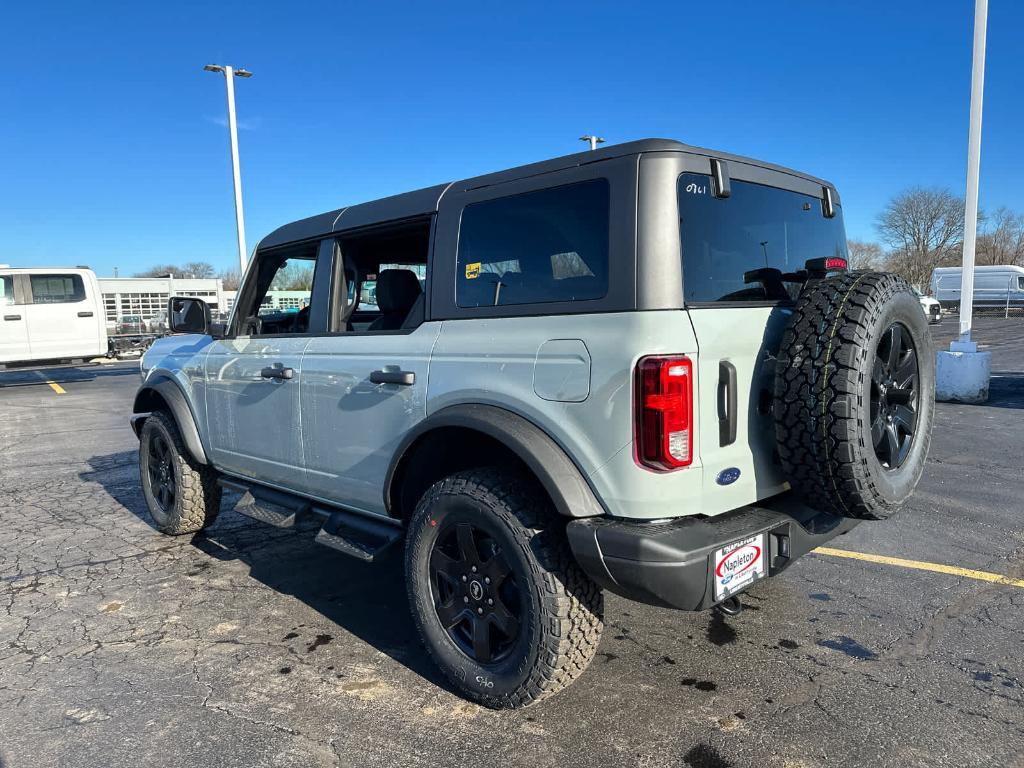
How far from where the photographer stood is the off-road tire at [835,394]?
2412 millimetres

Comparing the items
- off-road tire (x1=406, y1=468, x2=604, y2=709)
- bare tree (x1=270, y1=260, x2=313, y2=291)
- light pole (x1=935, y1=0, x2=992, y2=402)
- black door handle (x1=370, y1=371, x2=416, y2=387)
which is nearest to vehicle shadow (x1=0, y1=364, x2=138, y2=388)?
bare tree (x1=270, y1=260, x2=313, y2=291)

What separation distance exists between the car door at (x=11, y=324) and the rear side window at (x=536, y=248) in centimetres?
1526

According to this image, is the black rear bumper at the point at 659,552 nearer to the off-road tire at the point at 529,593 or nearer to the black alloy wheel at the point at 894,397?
the off-road tire at the point at 529,593

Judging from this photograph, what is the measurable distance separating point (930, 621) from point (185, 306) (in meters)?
4.53

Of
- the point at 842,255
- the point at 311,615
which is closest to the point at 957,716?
the point at 842,255

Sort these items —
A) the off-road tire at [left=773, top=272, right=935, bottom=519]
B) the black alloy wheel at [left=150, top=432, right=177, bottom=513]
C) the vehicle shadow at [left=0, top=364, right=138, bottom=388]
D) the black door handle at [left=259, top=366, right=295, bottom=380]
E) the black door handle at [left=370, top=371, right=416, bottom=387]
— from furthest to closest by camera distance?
the vehicle shadow at [left=0, top=364, right=138, bottom=388] → the black alloy wheel at [left=150, top=432, right=177, bottom=513] → the black door handle at [left=259, top=366, right=295, bottom=380] → the black door handle at [left=370, top=371, right=416, bottom=387] → the off-road tire at [left=773, top=272, right=935, bottom=519]

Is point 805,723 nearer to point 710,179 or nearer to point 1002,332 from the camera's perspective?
point 710,179

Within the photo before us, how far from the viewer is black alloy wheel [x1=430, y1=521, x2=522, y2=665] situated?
274 centimetres

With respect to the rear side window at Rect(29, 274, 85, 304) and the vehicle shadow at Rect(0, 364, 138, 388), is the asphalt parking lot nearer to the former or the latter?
the rear side window at Rect(29, 274, 85, 304)

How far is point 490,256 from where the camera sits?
2.95m

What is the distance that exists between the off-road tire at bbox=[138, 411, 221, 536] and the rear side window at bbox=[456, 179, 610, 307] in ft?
9.32

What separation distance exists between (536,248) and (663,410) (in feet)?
2.81

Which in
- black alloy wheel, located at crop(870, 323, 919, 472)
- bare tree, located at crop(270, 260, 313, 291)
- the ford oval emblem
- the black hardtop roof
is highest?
the black hardtop roof

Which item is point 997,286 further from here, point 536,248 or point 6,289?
point 536,248
